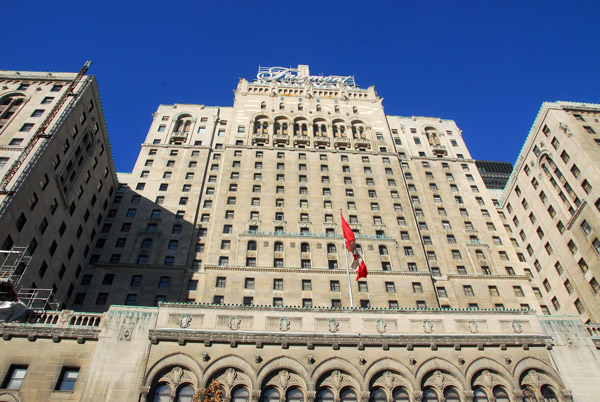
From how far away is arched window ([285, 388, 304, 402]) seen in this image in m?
30.2

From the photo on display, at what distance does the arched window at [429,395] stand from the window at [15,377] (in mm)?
27441

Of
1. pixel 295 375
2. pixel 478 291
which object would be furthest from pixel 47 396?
pixel 478 291

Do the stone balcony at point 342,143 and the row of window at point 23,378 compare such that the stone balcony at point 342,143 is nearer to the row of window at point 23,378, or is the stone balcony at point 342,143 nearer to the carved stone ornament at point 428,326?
the carved stone ornament at point 428,326

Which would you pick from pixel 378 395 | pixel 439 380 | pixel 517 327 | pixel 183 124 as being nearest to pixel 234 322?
pixel 378 395

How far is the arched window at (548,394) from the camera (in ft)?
103

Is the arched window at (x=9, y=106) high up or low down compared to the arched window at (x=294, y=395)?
up

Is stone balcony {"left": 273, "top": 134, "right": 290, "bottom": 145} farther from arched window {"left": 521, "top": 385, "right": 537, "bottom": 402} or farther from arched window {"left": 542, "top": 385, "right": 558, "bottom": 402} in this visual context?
arched window {"left": 542, "top": 385, "right": 558, "bottom": 402}

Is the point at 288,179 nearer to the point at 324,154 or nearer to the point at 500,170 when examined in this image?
the point at 324,154

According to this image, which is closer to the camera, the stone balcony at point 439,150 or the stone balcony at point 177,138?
the stone balcony at point 177,138

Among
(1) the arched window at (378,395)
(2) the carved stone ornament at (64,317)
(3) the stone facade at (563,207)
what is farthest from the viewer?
(3) the stone facade at (563,207)

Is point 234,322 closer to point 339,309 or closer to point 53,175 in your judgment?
point 339,309

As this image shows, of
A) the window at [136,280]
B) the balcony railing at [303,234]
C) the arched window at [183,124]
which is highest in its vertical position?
the arched window at [183,124]

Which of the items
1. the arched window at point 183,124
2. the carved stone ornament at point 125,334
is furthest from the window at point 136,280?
the arched window at point 183,124

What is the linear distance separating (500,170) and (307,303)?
125 m
